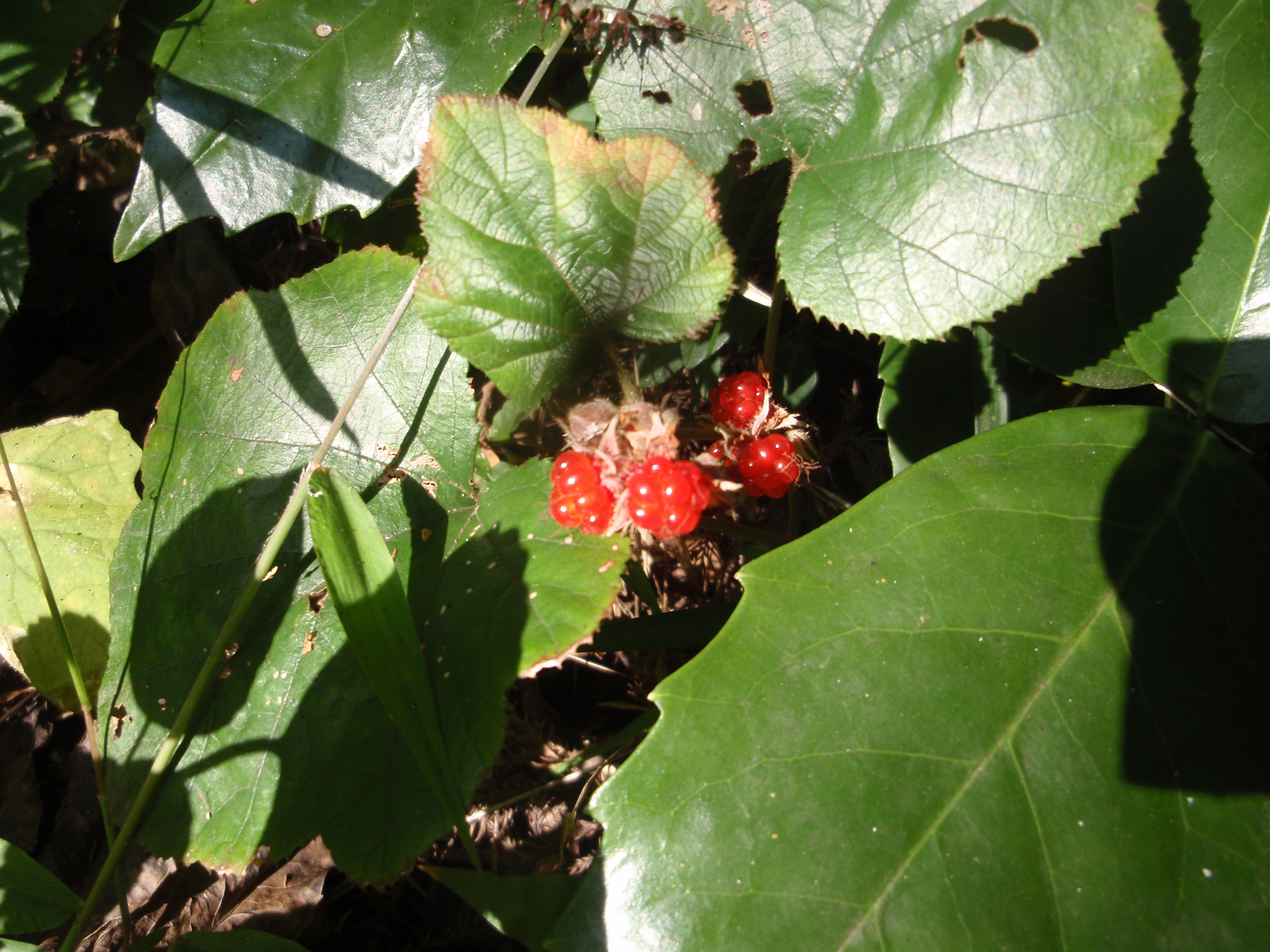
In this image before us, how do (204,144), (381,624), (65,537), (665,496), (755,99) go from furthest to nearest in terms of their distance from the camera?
(65,537), (204,144), (755,99), (381,624), (665,496)

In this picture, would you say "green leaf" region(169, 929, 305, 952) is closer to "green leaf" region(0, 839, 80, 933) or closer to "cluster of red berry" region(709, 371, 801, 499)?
"green leaf" region(0, 839, 80, 933)

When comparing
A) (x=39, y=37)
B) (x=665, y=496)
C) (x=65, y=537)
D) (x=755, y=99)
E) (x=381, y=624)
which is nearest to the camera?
(x=665, y=496)

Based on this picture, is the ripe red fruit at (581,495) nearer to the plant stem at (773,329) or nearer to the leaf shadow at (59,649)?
the plant stem at (773,329)

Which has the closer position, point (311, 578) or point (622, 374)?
point (622, 374)

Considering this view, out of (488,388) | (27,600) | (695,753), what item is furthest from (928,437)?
(27,600)

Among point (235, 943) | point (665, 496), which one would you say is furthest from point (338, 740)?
point (665, 496)

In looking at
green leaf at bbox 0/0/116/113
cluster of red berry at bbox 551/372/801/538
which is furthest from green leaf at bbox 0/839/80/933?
green leaf at bbox 0/0/116/113

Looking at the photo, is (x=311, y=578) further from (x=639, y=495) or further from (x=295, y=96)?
(x=295, y=96)
